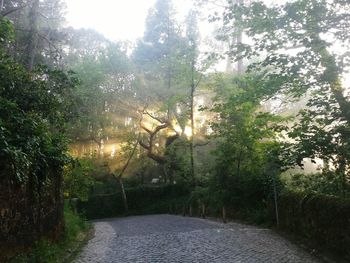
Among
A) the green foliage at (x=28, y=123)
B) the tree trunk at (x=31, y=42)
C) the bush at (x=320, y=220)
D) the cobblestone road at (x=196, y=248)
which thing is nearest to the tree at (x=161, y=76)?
the tree trunk at (x=31, y=42)

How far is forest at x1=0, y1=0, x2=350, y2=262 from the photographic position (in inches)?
418

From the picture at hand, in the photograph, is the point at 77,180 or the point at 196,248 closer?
the point at 196,248

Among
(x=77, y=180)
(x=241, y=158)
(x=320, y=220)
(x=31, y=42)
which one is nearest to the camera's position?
(x=320, y=220)

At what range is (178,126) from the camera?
3844 cm

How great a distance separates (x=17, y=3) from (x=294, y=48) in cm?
2093

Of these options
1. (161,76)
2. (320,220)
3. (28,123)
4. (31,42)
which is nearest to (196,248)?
(320,220)

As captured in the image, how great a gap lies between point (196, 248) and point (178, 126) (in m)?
27.0

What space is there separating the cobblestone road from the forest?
44.0 inches

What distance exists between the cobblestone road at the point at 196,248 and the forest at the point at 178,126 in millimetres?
1117

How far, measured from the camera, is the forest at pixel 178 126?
1061cm

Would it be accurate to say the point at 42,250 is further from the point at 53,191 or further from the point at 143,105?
the point at 143,105

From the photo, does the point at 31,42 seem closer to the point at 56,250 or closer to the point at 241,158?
the point at 241,158

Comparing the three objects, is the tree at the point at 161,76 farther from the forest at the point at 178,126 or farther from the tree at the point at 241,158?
the tree at the point at 241,158

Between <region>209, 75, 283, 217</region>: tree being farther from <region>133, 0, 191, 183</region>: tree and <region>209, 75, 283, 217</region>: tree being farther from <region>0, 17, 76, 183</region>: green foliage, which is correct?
<region>133, 0, 191, 183</region>: tree
